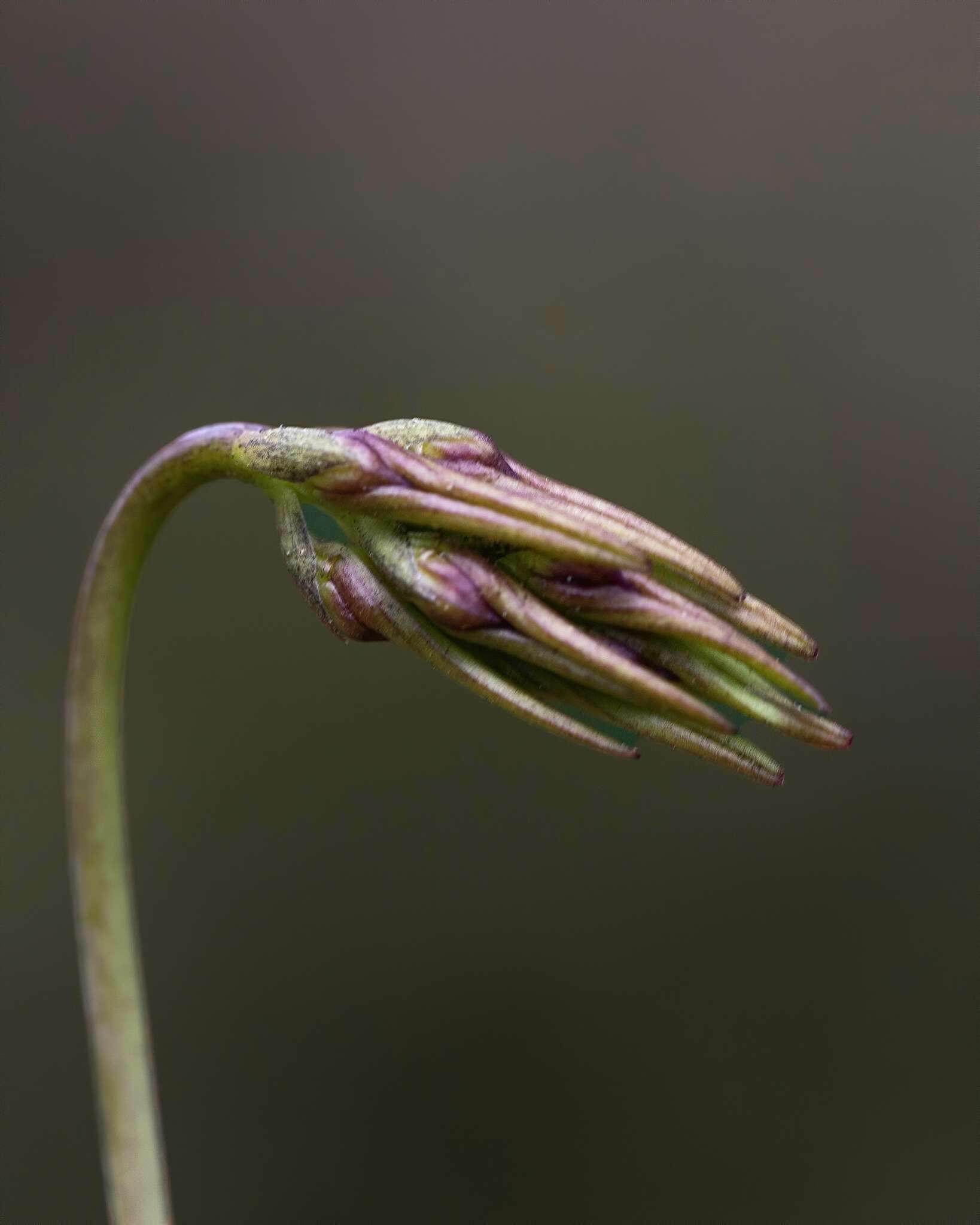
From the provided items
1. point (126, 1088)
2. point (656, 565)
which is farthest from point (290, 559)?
point (126, 1088)

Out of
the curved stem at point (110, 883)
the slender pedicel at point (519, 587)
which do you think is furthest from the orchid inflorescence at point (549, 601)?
the curved stem at point (110, 883)

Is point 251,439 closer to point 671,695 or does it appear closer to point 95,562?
point 95,562

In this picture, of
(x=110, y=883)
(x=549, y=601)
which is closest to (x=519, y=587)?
(x=549, y=601)

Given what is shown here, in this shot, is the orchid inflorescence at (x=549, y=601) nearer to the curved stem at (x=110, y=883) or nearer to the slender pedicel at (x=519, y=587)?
the slender pedicel at (x=519, y=587)

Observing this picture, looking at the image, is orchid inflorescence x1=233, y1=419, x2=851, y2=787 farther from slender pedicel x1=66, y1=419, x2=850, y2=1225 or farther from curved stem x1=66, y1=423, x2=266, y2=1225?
curved stem x1=66, y1=423, x2=266, y2=1225

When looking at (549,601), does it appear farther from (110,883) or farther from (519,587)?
(110,883)
